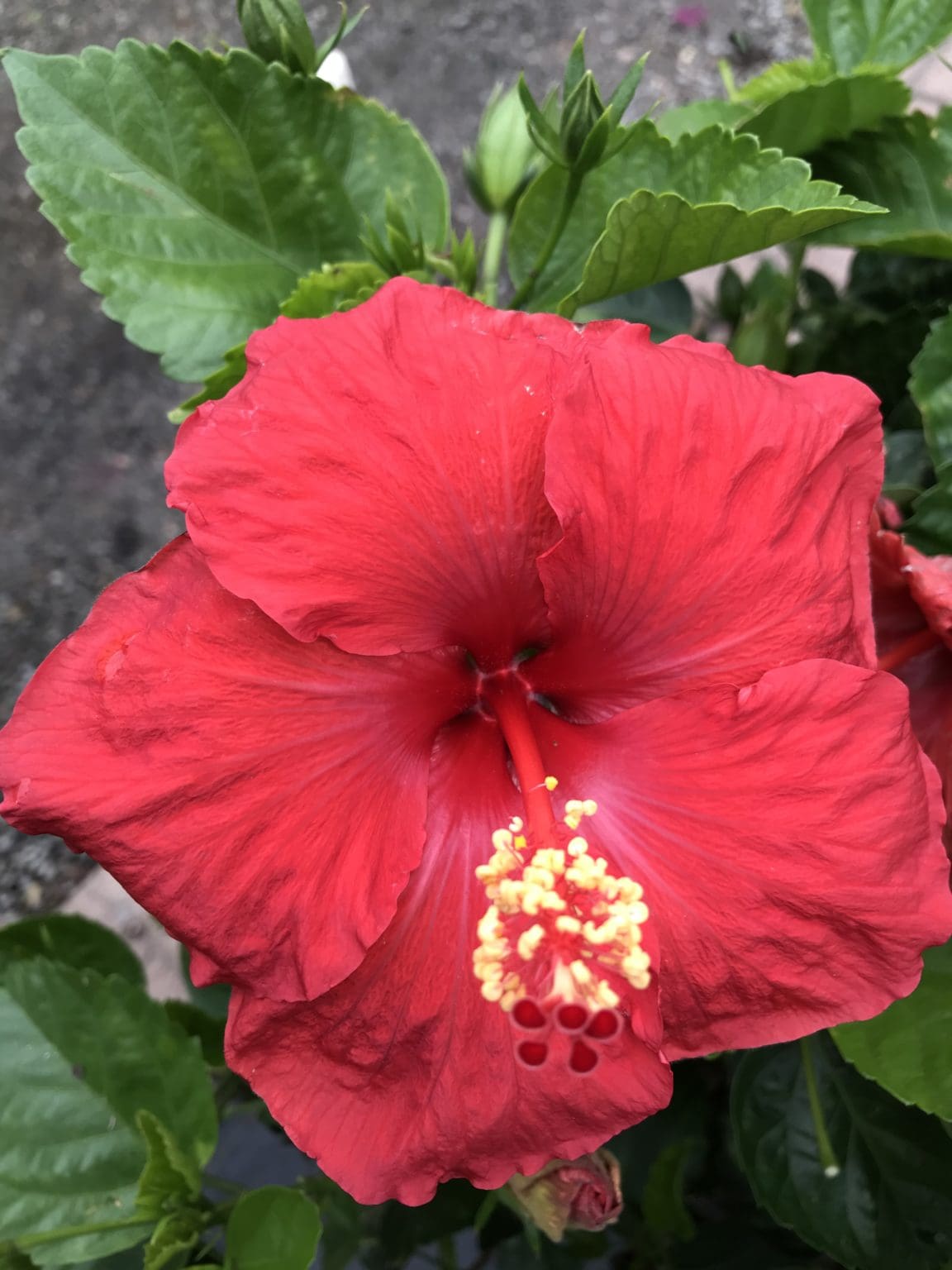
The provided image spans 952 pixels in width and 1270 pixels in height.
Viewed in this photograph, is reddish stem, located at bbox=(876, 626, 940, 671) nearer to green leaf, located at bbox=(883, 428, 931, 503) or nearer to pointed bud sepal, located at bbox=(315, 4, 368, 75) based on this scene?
green leaf, located at bbox=(883, 428, 931, 503)

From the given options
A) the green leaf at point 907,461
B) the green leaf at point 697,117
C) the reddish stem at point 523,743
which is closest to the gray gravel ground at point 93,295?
the green leaf at point 697,117

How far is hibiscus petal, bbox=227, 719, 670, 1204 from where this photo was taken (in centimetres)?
68

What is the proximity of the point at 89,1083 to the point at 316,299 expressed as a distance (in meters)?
0.75

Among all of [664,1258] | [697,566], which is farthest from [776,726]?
[664,1258]

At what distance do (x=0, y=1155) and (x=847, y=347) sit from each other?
3.89 feet

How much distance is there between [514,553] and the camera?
697mm

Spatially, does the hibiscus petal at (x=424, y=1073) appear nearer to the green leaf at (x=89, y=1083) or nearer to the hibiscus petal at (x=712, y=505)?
the hibiscus petal at (x=712, y=505)

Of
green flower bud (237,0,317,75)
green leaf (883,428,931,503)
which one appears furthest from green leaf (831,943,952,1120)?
green flower bud (237,0,317,75)

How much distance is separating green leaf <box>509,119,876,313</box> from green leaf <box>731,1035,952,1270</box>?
0.75 meters

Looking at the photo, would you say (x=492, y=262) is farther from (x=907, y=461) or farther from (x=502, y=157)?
(x=907, y=461)

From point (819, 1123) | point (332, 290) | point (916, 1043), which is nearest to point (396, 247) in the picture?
point (332, 290)

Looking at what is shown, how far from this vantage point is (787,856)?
25.2 inches

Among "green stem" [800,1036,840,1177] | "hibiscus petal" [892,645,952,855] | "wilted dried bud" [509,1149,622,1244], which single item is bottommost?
"green stem" [800,1036,840,1177]

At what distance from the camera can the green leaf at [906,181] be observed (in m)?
0.97
